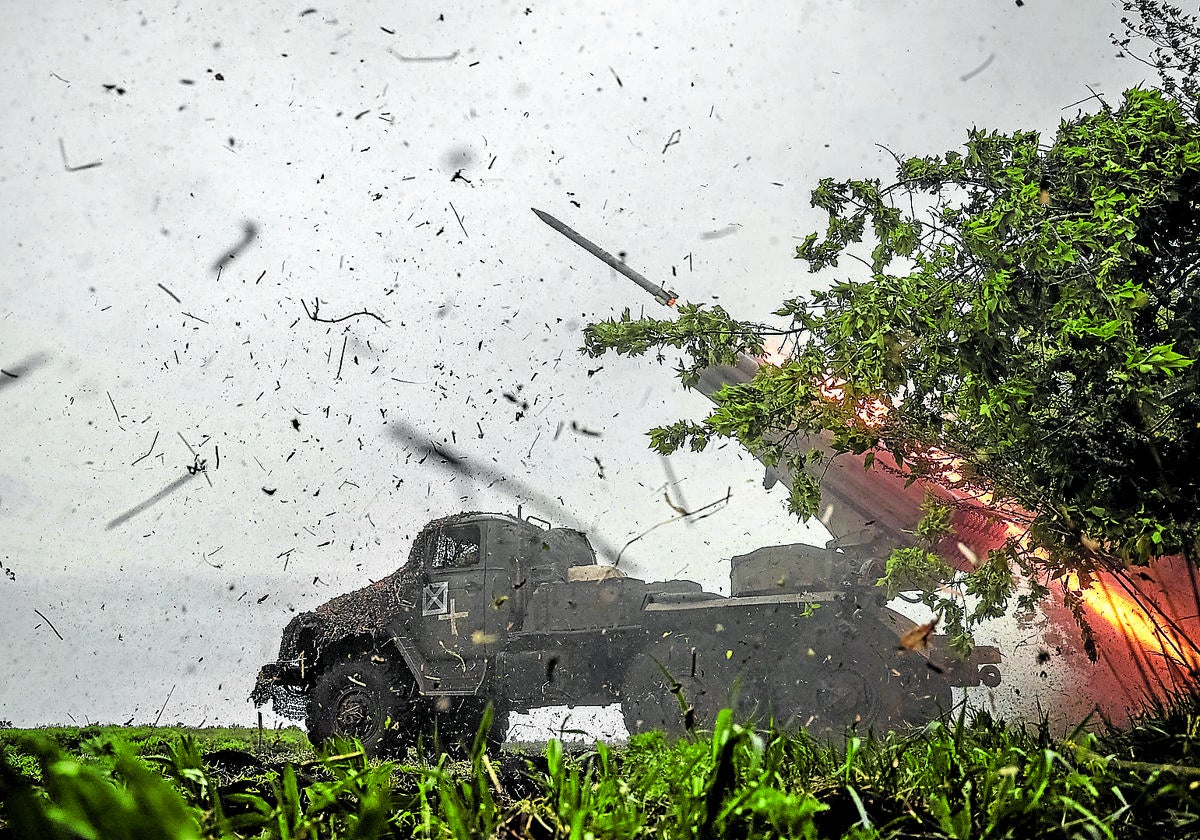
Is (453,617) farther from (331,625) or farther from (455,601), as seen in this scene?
(331,625)

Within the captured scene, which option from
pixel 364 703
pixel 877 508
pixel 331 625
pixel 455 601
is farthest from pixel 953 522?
pixel 331 625

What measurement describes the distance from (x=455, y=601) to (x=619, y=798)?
33.6 ft

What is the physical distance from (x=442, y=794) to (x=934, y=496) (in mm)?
8797

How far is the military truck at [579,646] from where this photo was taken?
407 inches

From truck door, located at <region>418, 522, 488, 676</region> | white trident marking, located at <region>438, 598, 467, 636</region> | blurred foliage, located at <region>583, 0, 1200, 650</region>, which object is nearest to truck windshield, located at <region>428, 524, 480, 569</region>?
truck door, located at <region>418, 522, 488, 676</region>

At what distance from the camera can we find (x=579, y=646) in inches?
449

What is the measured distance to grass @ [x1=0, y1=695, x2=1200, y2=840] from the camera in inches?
47.0

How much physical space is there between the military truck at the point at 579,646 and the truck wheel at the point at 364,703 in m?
0.02

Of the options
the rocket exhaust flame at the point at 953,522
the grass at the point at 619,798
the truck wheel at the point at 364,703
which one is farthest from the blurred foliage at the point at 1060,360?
the truck wheel at the point at 364,703

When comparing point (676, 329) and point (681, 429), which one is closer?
point (681, 429)

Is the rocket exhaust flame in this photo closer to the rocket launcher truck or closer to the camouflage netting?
the rocket launcher truck

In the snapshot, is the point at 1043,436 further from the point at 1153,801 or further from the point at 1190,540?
the point at 1153,801

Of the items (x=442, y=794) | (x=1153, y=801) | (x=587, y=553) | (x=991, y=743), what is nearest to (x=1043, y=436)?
(x=991, y=743)

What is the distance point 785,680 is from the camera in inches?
412
